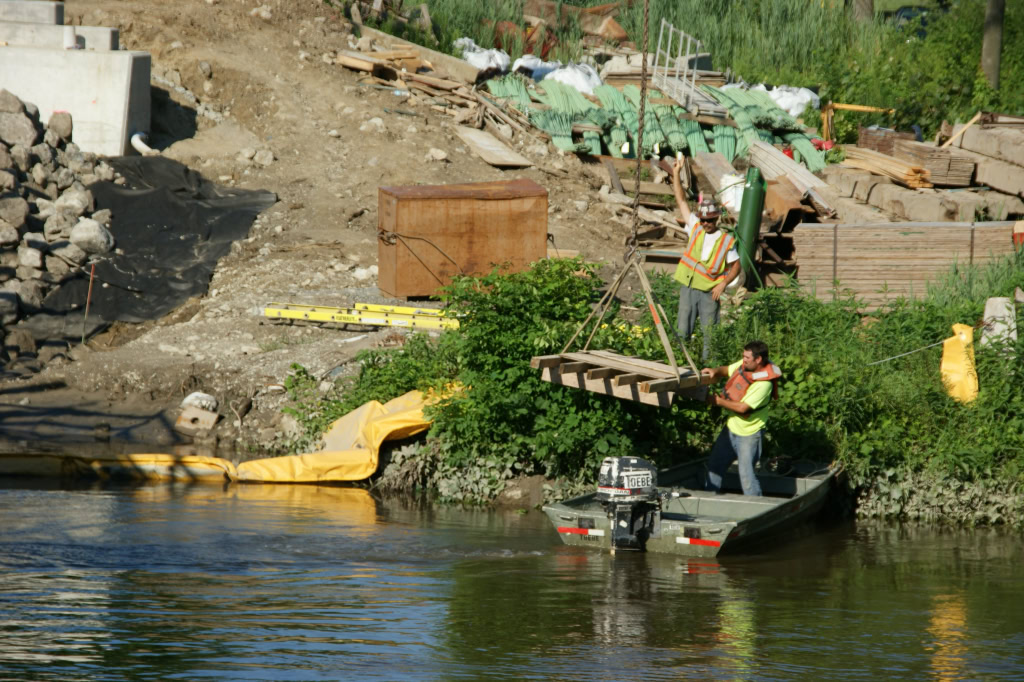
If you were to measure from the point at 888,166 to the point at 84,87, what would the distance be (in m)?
14.0

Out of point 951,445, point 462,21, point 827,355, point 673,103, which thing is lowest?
point 951,445

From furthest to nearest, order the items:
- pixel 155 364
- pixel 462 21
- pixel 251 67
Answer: pixel 462 21 → pixel 251 67 → pixel 155 364

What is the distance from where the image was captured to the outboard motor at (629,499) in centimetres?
1042

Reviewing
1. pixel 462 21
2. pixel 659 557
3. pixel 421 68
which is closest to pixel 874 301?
pixel 659 557

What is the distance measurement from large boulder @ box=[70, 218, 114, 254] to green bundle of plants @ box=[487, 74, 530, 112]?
10282 millimetres

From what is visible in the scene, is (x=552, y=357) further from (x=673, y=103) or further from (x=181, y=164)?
(x=673, y=103)

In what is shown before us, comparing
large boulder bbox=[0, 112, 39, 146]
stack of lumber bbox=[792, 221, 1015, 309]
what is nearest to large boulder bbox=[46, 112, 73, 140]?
large boulder bbox=[0, 112, 39, 146]

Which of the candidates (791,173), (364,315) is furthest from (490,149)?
(364,315)

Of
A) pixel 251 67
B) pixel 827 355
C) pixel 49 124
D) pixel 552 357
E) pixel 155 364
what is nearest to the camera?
pixel 552 357

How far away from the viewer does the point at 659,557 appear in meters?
10.7

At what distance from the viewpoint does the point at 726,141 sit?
83.0 ft

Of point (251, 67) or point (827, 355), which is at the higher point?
point (251, 67)

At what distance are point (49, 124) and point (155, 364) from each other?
312 inches

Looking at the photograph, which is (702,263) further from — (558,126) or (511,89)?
(511,89)
